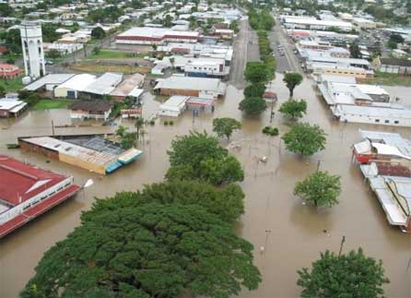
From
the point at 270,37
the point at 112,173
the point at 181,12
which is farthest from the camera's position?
the point at 181,12

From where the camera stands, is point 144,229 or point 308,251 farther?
point 308,251

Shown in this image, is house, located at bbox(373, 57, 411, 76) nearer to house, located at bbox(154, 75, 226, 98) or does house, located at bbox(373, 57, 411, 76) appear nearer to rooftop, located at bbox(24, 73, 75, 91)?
house, located at bbox(154, 75, 226, 98)

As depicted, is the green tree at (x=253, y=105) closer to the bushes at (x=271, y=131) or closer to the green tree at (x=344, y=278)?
the bushes at (x=271, y=131)

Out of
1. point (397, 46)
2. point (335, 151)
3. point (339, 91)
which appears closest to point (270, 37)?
point (397, 46)

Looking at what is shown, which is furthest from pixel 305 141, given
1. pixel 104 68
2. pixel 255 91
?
pixel 104 68

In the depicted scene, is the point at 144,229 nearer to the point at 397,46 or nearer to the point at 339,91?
the point at 339,91

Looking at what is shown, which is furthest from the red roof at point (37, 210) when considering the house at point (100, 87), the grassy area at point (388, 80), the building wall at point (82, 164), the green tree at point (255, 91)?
the grassy area at point (388, 80)
